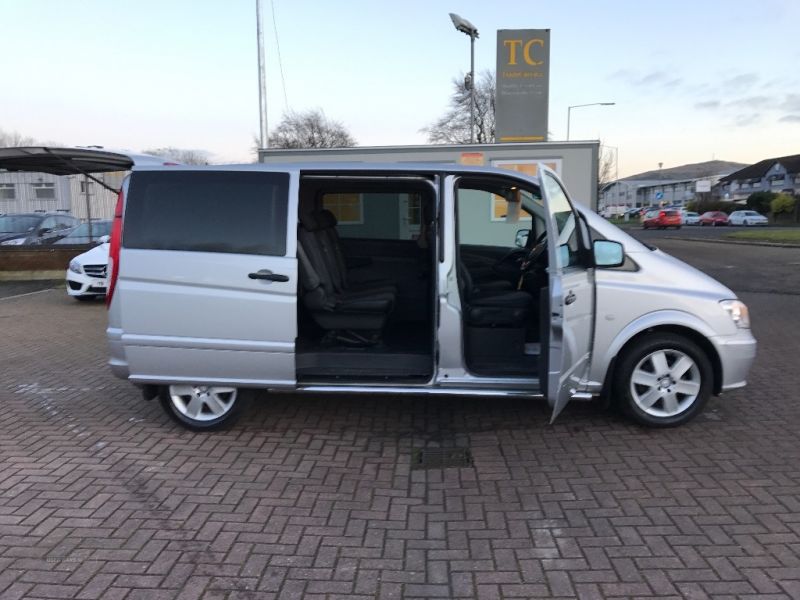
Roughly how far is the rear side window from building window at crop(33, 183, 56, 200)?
104 feet

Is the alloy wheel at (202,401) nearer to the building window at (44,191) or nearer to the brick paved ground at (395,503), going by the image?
the brick paved ground at (395,503)

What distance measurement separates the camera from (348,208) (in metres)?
8.41

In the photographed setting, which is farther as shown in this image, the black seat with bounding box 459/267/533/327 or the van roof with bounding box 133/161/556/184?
the black seat with bounding box 459/267/533/327

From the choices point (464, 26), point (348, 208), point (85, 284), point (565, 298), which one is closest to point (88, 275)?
point (85, 284)

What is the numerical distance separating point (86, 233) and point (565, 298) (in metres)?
14.6

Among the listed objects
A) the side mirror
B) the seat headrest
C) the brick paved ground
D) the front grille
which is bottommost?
the brick paved ground

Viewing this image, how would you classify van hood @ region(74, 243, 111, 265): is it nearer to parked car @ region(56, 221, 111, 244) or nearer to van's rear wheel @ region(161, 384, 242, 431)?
parked car @ region(56, 221, 111, 244)

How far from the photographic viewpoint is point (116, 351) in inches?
175

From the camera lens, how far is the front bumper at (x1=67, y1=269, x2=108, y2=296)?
11281 millimetres

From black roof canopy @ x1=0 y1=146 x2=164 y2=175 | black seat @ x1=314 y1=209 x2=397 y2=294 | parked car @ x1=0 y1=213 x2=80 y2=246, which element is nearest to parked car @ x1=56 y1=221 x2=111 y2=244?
parked car @ x1=0 y1=213 x2=80 y2=246

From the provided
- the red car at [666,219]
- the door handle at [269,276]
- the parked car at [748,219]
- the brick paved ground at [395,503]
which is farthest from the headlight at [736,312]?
the parked car at [748,219]

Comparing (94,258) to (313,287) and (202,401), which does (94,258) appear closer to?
(202,401)

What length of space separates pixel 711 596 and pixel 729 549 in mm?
446

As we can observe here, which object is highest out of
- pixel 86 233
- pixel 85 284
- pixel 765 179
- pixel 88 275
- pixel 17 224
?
pixel 765 179
